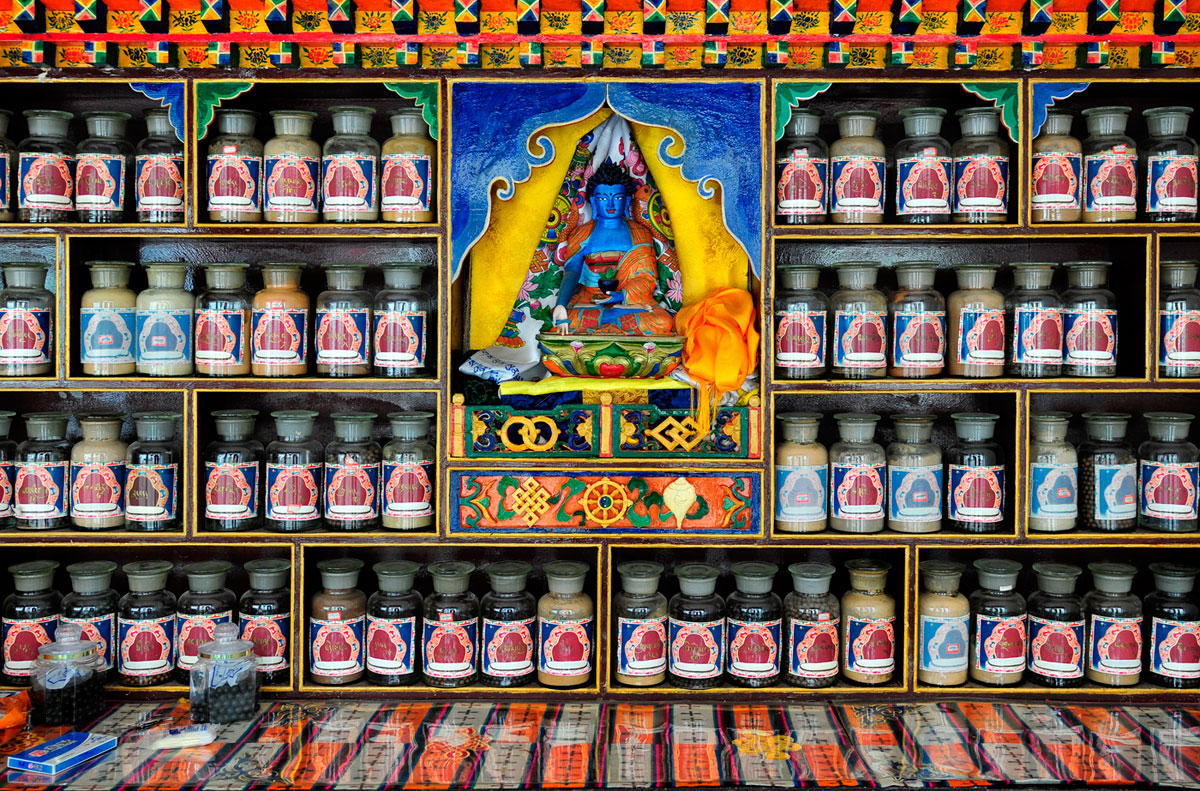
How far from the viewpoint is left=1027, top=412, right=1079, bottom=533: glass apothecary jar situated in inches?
111

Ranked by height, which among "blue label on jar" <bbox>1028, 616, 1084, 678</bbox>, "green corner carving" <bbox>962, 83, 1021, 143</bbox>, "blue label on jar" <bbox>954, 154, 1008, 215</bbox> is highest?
"green corner carving" <bbox>962, 83, 1021, 143</bbox>

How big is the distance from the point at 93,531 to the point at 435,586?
96 centimetres

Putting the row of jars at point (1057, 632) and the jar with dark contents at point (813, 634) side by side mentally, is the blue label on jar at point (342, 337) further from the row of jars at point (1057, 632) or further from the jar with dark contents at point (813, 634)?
the row of jars at point (1057, 632)

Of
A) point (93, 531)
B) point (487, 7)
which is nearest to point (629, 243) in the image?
point (487, 7)

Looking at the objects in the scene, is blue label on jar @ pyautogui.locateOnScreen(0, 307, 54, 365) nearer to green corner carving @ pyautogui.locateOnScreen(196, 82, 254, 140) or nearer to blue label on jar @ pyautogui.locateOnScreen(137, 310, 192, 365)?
blue label on jar @ pyautogui.locateOnScreen(137, 310, 192, 365)

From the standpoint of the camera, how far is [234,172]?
2830mm

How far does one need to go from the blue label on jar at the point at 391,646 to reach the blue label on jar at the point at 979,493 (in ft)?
5.17

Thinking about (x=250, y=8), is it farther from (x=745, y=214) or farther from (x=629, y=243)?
(x=745, y=214)

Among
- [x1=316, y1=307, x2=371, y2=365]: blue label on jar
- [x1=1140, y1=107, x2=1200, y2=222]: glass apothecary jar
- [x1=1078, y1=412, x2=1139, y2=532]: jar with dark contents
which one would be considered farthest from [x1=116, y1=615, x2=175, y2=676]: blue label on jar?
[x1=1140, y1=107, x2=1200, y2=222]: glass apothecary jar

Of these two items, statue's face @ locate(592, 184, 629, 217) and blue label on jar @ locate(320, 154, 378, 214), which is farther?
statue's face @ locate(592, 184, 629, 217)

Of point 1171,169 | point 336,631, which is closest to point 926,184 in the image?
point 1171,169

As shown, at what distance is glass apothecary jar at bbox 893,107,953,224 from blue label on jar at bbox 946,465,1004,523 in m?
0.71

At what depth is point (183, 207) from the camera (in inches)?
113

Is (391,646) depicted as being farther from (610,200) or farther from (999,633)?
(999,633)
